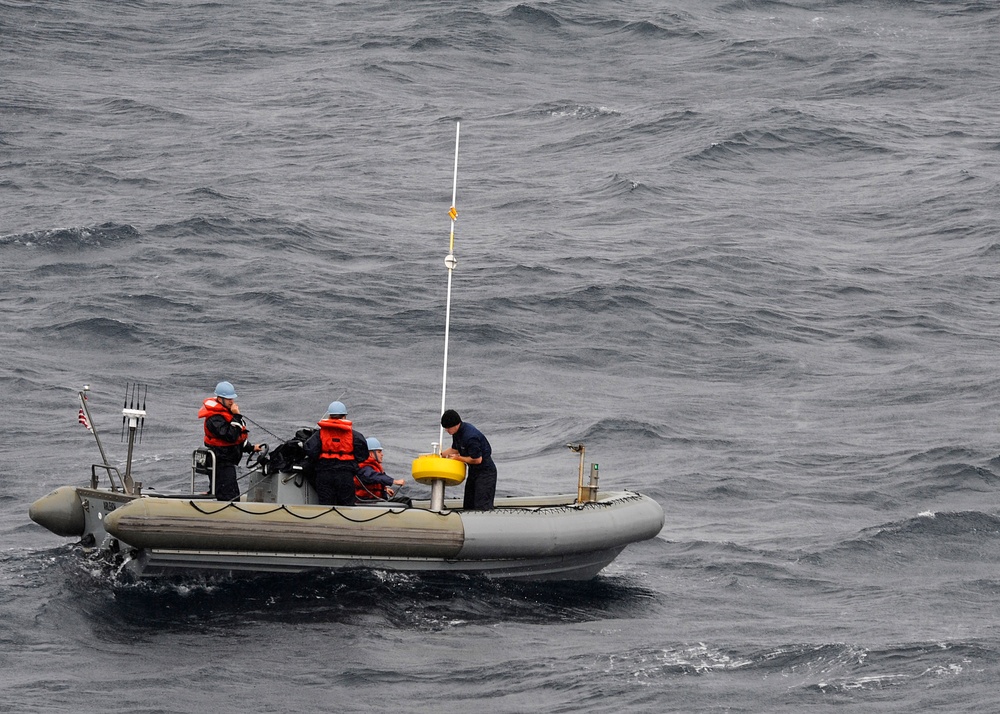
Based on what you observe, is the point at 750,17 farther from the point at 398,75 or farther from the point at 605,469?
the point at 605,469

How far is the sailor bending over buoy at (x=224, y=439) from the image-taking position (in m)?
13.5

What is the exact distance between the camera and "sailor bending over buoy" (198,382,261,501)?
13547mm

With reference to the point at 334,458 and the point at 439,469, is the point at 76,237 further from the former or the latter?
the point at 439,469

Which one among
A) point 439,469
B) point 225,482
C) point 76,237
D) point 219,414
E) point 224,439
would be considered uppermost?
point 76,237

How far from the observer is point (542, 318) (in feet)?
74.0

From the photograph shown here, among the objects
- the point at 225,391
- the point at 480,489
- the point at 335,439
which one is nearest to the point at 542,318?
the point at 480,489

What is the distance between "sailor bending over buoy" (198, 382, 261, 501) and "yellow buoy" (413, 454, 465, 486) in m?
1.49

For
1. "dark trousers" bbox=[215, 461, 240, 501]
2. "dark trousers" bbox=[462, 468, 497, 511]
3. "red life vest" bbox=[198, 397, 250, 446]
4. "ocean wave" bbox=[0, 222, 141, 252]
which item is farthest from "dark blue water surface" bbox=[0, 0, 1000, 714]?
"red life vest" bbox=[198, 397, 250, 446]

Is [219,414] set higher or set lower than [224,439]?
higher

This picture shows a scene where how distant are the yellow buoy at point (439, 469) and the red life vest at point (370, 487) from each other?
76 cm

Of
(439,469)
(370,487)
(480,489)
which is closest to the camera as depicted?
(439,469)

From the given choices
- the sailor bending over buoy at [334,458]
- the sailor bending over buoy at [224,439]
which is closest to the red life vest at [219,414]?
the sailor bending over buoy at [224,439]

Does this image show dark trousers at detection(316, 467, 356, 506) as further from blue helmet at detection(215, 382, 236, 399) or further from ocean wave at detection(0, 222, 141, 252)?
ocean wave at detection(0, 222, 141, 252)

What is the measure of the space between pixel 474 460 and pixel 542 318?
900 centimetres
